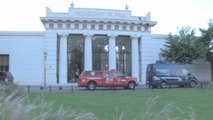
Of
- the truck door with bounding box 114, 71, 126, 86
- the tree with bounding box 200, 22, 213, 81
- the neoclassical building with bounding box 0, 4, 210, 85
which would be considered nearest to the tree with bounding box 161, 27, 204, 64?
the tree with bounding box 200, 22, 213, 81

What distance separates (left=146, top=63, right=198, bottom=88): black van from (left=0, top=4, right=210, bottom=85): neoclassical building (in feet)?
35.7

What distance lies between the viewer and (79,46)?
55.7 meters

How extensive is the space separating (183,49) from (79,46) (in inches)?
496

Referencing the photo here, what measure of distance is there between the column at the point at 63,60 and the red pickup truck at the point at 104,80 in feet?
36.5

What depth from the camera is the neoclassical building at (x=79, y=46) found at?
5325 centimetres

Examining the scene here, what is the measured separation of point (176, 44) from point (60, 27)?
45.7 ft

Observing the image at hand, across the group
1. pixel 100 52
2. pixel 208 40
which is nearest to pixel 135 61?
pixel 100 52

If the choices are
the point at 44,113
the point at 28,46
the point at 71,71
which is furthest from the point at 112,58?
the point at 44,113

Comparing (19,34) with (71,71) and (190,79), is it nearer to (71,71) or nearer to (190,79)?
(71,71)

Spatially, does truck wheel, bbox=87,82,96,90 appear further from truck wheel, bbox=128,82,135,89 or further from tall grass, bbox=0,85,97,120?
tall grass, bbox=0,85,97,120

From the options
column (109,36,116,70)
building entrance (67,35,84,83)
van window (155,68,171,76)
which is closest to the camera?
van window (155,68,171,76)

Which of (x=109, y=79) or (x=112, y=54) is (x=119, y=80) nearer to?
(x=109, y=79)

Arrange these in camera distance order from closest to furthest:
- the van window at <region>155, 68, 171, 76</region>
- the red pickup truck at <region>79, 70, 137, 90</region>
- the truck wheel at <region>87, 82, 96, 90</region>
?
the truck wheel at <region>87, 82, 96, 90</region> → the red pickup truck at <region>79, 70, 137, 90</region> → the van window at <region>155, 68, 171, 76</region>

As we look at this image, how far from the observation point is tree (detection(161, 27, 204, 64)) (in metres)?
53.3
